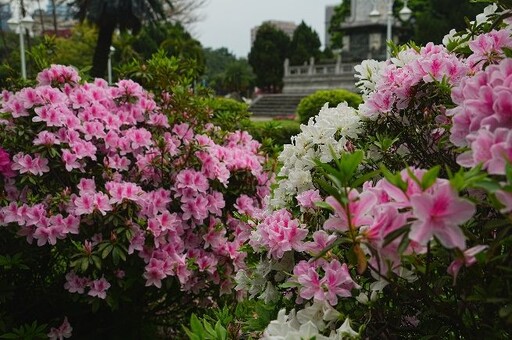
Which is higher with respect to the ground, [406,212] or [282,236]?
[406,212]

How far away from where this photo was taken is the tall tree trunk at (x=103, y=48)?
15.2 meters

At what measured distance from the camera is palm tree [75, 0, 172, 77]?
15383 mm

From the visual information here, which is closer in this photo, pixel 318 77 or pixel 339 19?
pixel 318 77

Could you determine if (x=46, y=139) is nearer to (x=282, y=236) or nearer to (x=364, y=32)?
(x=282, y=236)

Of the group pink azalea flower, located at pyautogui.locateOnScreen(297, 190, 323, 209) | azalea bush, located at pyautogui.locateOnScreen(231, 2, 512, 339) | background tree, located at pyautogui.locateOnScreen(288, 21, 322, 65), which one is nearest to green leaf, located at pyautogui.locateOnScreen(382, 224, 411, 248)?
azalea bush, located at pyautogui.locateOnScreen(231, 2, 512, 339)

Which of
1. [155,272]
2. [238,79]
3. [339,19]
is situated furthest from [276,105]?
[155,272]

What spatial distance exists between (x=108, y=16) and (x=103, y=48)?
94 centimetres

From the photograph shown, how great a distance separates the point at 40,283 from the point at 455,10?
101 ft

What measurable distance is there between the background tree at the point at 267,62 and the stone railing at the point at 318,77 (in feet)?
27.0

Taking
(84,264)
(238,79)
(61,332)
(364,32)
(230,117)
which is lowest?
(61,332)

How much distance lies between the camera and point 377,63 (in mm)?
2145

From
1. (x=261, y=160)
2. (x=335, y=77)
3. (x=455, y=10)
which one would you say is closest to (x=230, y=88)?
(x=335, y=77)

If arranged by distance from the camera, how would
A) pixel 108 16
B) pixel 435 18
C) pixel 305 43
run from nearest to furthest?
pixel 108 16, pixel 435 18, pixel 305 43

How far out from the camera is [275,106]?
30562mm
